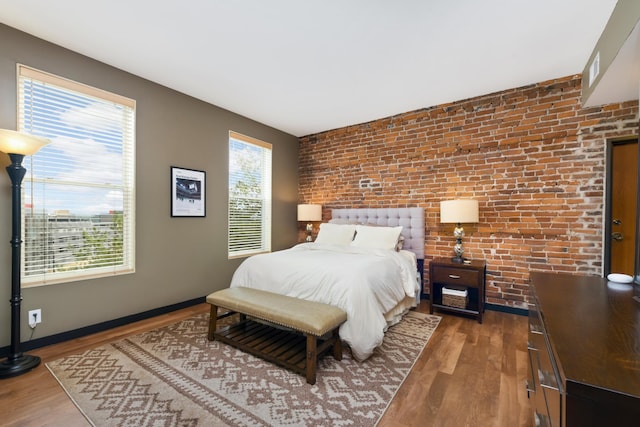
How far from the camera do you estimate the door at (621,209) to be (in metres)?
2.83

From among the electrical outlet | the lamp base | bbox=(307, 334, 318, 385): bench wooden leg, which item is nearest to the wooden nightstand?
bbox=(307, 334, 318, 385): bench wooden leg

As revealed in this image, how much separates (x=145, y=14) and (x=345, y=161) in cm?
328

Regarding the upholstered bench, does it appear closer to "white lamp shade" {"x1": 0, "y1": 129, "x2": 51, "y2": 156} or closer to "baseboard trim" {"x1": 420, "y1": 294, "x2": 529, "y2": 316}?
"white lamp shade" {"x1": 0, "y1": 129, "x2": 51, "y2": 156}

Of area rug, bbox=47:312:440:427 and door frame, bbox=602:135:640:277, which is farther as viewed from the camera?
door frame, bbox=602:135:640:277

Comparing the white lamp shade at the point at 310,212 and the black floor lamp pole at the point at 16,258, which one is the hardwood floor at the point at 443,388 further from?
the white lamp shade at the point at 310,212

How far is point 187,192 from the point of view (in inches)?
140

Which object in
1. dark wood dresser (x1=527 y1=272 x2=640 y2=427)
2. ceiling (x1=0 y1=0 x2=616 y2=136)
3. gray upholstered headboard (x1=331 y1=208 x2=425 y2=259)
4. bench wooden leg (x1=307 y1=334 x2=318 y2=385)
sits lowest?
bench wooden leg (x1=307 y1=334 x2=318 y2=385)

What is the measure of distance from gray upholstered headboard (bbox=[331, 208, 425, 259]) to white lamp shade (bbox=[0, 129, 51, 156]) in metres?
3.65

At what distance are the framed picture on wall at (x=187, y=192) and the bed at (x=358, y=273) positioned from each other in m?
1.12

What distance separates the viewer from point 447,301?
3318 millimetres

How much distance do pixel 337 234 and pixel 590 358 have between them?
329cm

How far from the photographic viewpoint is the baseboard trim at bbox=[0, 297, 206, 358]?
2406 mm

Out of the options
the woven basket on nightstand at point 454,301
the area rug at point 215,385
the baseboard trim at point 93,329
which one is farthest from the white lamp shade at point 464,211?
the baseboard trim at point 93,329

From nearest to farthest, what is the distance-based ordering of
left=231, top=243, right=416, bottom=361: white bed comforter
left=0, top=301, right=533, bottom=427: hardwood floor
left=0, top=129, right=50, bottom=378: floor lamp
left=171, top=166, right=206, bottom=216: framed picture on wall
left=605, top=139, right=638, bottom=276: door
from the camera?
1. left=0, top=301, right=533, bottom=427: hardwood floor
2. left=0, top=129, right=50, bottom=378: floor lamp
3. left=231, top=243, right=416, bottom=361: white bed comforter
4. left=605, top=139, right=638, bottom=276: door
5. left=171, top=166, right=206, bottom=216: framed picture on wall
